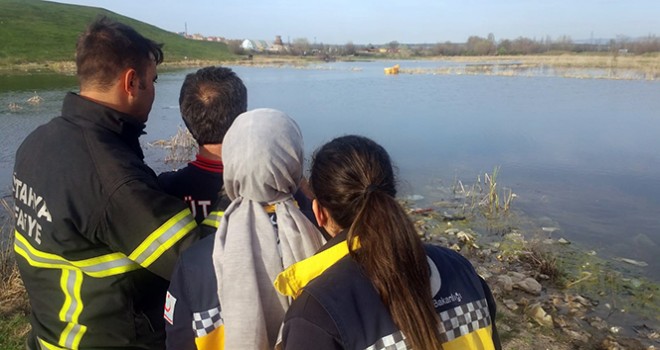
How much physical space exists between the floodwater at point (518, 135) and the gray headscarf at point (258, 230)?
79.5 inches

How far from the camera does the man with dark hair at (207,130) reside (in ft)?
7.66

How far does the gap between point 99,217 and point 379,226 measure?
1.00 m

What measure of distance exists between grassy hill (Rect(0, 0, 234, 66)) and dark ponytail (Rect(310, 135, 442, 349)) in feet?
108

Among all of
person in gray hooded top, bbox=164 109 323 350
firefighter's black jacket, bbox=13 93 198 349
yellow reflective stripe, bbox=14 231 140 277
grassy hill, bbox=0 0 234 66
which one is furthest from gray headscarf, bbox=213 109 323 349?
grassy hill, bbox=0 0 234 66

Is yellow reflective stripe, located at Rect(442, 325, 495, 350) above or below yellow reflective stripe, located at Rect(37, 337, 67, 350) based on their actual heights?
above

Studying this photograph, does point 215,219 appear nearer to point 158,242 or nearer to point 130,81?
point 158,242

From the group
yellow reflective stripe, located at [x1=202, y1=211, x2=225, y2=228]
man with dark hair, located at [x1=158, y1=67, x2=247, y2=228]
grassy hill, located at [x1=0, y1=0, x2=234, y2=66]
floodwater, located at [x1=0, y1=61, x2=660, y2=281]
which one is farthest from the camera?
grassy hill, located at [x1=0, y1=0, x2=234, y2=66]

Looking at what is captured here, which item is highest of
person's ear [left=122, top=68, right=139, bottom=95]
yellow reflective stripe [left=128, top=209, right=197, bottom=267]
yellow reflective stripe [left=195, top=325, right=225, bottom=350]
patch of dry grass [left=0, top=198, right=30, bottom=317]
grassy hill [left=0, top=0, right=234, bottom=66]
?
grassy hill [left=0, top=0, right=234, bottom=66]

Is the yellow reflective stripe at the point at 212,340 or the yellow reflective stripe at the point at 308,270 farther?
the yellow reflective stripe at the point at 212,340

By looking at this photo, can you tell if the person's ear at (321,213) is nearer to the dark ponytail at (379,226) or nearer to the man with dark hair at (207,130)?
the dark ponytail at (379,226)

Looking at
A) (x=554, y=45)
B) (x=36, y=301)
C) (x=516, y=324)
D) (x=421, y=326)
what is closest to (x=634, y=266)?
(x=516, y=324)

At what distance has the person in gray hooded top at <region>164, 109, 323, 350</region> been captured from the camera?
1645 mm

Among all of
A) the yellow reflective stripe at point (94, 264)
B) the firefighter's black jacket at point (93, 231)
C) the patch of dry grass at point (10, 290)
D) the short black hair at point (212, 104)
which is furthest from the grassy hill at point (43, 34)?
the yellow reflective stripe at point (94, 264)

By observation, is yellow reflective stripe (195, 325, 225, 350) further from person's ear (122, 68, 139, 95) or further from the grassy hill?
the grassy hill
